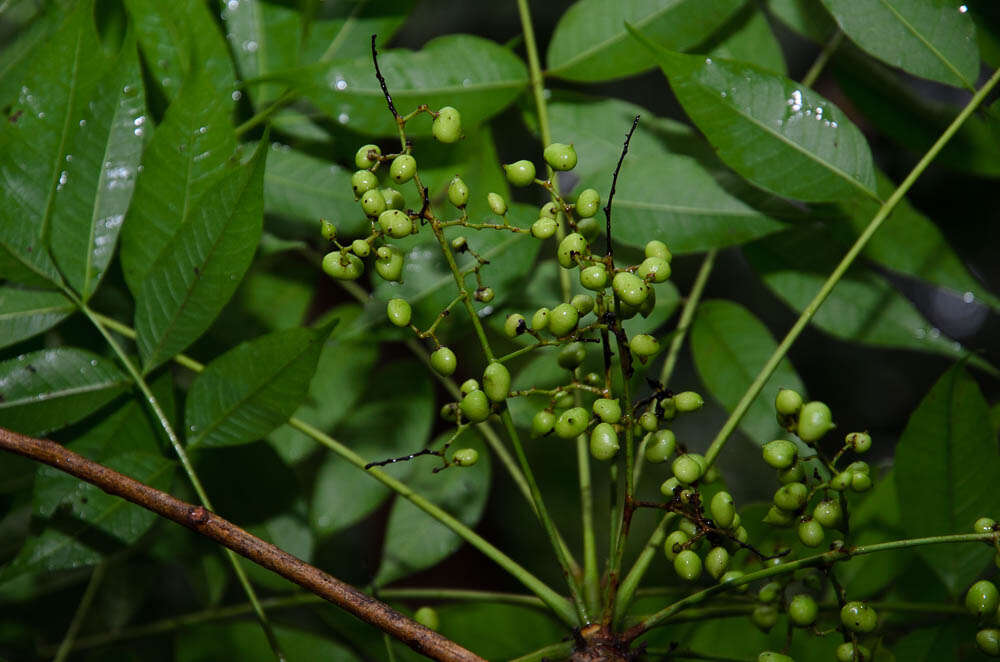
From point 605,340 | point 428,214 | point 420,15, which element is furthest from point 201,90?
point 420,15

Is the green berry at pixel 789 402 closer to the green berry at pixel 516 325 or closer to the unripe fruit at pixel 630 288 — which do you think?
the unripe fruit at pixel 630 288

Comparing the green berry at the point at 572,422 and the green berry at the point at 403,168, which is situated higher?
the green berry at the point at 403,168

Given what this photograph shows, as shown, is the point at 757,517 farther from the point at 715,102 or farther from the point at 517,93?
the point at 517,93

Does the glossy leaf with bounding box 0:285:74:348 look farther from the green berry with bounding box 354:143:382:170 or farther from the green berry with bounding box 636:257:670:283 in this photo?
the green berry with bounding box 636:257:670:283

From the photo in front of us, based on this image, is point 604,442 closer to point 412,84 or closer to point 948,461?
point 948,461

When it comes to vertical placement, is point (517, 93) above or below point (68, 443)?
above

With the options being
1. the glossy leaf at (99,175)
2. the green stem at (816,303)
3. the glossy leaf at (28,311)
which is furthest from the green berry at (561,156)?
the glossy leaf at (28,311)
